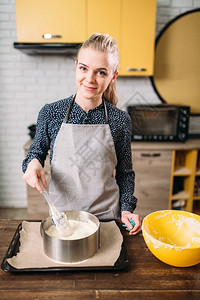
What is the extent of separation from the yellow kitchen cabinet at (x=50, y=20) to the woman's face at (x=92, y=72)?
4.85ft

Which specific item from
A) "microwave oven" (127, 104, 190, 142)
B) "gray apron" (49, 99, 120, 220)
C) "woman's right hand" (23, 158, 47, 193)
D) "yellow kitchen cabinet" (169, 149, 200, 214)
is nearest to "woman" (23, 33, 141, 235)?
"gray apron" (49, 99, 120, 220)

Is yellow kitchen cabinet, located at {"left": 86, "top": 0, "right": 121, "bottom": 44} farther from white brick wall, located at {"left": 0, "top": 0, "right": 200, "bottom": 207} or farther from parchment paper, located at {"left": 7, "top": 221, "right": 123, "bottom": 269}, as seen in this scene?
parchment paper, located at {"left": 7, "top": 221, "right": 123, "bottom": 269}

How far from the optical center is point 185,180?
10.2ft

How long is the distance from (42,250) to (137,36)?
2.38 m

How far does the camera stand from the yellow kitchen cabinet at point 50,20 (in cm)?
257

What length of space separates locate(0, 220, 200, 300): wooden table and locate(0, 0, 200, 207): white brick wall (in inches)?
97.0

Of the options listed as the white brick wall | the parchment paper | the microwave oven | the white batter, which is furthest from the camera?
the white brick wall

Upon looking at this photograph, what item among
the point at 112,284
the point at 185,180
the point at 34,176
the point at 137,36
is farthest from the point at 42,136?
the point at 185,180

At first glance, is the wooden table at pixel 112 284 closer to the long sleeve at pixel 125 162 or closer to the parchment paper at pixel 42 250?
the parchment paper at pixel 42 250

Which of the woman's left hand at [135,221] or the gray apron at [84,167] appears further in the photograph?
the gray apron at [84,167]

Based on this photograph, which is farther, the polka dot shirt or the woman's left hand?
the polka dot shirt

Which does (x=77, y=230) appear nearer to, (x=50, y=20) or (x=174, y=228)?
(x=174, y=228)

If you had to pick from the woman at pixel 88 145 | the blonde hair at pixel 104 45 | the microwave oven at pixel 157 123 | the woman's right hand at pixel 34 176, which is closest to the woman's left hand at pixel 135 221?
the woman at pixel 88 145

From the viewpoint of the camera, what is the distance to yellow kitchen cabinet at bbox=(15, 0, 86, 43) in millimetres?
2566
